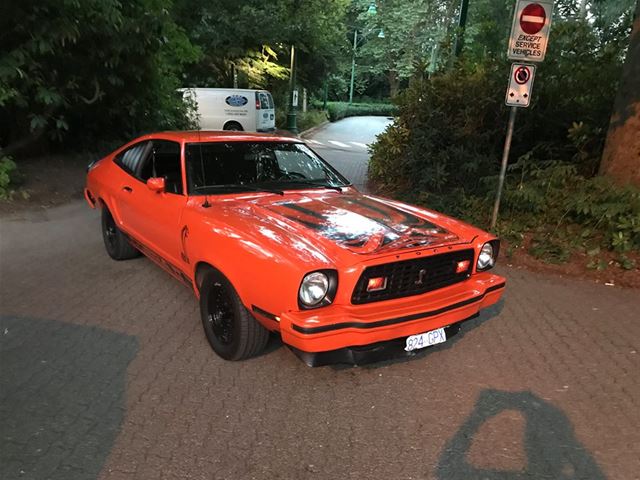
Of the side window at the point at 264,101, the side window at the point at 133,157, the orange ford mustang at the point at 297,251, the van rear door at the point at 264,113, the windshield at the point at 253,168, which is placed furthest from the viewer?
the side window at the point at 264,101

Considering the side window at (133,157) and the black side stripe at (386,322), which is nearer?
the black side stripe at (386,322)

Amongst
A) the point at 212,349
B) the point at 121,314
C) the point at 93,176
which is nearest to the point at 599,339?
the point at 212,349

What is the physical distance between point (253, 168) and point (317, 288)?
5.97 feet

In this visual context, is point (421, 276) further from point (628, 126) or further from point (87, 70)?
point (87, 70)

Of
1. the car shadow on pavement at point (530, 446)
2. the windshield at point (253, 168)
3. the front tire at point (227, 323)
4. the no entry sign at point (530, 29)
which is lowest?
the car shadow on pavement at point (530, 446)

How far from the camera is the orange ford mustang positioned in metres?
2.90

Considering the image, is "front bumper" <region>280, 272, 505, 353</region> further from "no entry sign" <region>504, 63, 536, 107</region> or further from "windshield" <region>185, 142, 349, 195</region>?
"no entry sign" <region>504, 63, 536, 107</region>

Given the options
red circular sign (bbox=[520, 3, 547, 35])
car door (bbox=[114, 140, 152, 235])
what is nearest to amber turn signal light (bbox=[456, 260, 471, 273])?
car door (bbox=[114, 140, 152, 235])

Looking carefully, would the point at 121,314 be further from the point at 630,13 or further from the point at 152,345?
the point at 630,13

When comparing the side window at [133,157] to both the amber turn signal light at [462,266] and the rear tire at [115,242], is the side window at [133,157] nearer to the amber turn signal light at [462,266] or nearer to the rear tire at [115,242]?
the rear tire at [115,242]

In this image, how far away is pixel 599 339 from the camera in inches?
168

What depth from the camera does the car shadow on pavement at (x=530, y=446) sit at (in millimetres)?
2621

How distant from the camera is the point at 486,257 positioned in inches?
144

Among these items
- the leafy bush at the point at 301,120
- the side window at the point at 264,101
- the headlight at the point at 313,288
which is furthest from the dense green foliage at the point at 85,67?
the leafy bush at the point at 301,120
